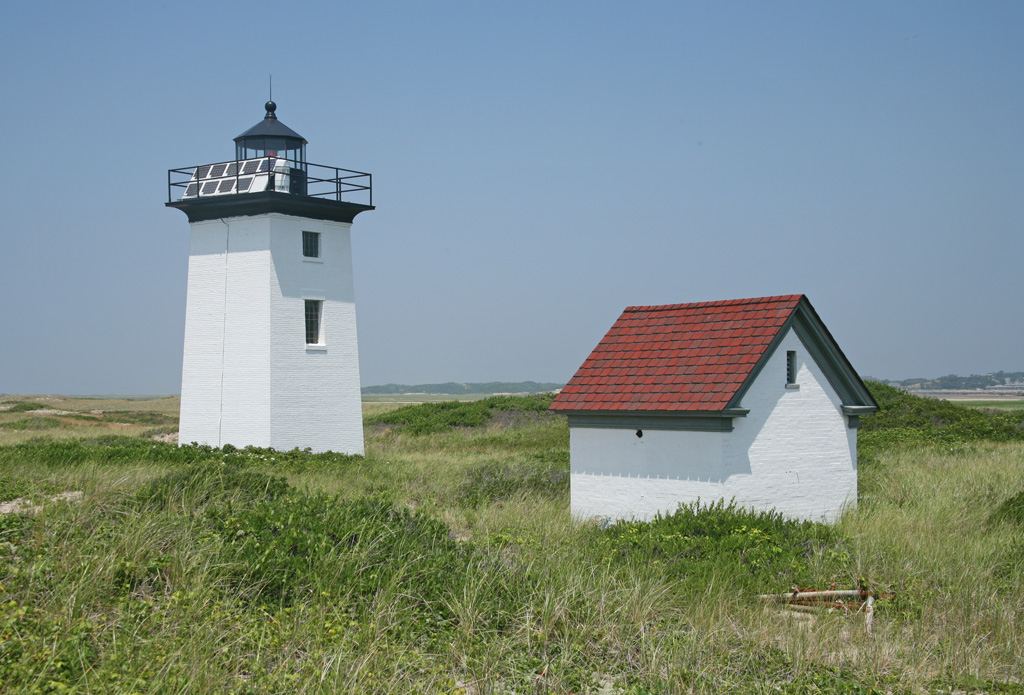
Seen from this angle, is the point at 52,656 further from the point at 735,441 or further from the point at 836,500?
the point at 836,500

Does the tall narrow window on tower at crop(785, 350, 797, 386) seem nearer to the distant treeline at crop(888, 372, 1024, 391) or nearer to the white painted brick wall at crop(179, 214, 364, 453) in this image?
the white painted brick wall at crop(179, 214, 364, 453)

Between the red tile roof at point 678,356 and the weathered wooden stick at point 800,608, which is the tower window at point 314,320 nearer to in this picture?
the red tile roof at point 678,356

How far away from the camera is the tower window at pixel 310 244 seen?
2470cm

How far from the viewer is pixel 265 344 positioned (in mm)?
23281

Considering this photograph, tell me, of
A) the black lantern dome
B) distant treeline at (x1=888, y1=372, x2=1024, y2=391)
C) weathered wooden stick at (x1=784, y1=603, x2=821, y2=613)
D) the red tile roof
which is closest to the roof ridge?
the red tile roof

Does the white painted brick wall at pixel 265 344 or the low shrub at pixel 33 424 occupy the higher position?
the white painted brick wall at pixel 265 344

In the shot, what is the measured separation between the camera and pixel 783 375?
1494 cm

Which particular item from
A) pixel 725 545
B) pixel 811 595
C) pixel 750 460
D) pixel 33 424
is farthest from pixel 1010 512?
pixel 33 424

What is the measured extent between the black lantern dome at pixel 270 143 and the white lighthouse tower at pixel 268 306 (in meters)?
0.03

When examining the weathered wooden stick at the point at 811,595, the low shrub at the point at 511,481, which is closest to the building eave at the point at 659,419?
the low shrub at the point at 511,481

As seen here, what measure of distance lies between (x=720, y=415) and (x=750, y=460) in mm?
1028

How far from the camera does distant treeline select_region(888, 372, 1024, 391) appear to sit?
159375mm

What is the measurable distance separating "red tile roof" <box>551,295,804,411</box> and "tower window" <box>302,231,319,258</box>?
35.8 feet

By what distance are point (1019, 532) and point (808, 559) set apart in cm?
429
